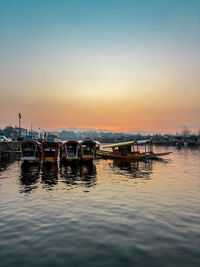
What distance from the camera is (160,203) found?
51.2ft

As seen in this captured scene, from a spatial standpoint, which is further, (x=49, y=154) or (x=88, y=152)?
(x=88, y=152)

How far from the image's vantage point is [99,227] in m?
11.3

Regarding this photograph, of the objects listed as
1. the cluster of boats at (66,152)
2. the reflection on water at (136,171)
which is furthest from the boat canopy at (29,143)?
the reflection on water at (136,171)

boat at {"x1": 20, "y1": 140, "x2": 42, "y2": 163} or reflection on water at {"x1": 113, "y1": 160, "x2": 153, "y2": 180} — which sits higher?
boat at {"x1": 20, "y1": 140, "x2": 42, "y2": 163}

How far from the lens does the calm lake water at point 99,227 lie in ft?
27.4

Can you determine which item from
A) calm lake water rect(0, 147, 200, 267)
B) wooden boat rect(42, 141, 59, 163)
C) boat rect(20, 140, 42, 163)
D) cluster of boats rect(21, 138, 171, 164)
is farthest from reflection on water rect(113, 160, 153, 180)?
boat rect(20, 140, 42, 163)

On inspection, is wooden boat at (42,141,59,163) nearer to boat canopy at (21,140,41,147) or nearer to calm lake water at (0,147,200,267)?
boat canopy at (21,140,41,147)

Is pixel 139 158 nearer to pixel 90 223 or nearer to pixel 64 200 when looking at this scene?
pixel 64 200

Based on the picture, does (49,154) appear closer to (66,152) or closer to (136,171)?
(66,152)

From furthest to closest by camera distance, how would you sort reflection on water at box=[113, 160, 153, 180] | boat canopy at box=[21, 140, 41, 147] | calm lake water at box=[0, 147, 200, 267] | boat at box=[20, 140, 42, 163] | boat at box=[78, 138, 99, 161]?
boat at box=[78, 138, 99, 161] → boat canopy at box=[21, 140, 41, 147] → boat at box=[20, 140, 42, 163] → reflection on water at box=[113, 160, 153, 180] → calm lake water at box=[0, 147, 200, 267]

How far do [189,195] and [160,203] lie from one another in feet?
13.3

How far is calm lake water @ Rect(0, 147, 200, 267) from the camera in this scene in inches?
329

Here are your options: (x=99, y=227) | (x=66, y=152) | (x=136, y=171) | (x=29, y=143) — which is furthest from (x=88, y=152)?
(x=99, y=227)

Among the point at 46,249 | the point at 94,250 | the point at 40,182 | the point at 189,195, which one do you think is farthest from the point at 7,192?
the point at 189,195
